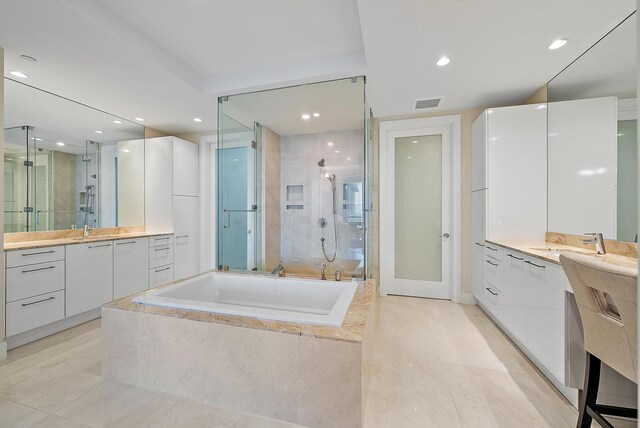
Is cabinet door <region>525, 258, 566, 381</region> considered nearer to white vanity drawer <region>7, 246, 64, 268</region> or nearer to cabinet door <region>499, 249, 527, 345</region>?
cabinet door <region>499, 249, 527, 345</region>

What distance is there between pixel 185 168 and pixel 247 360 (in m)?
3.42

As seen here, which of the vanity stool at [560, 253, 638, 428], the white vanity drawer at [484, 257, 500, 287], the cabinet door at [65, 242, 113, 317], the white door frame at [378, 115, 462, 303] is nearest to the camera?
the vanity stool at [560, 253, 638, 428]

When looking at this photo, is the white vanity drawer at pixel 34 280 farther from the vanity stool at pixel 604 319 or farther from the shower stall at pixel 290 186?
the vanity stool at pixel 604 319

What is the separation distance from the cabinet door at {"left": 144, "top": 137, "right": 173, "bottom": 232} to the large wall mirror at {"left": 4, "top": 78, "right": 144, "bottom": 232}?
83 millimetres

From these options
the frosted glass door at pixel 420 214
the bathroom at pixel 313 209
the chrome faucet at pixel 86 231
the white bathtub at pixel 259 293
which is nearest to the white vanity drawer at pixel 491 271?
the bathroom at pixel 313 209

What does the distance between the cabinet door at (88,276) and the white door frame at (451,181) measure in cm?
313

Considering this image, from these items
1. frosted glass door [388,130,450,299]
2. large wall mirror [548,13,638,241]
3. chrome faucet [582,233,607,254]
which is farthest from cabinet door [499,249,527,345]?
frosted glass door [388,130,450,299]

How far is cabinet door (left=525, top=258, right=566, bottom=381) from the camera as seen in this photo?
60.4 inches

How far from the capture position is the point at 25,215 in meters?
2.53

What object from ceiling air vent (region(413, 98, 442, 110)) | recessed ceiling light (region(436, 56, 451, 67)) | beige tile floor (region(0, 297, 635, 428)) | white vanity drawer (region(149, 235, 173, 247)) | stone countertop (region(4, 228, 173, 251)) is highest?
recessed ceiling light (region(436, 56, 451, 67))

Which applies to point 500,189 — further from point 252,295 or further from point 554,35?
point 252,295

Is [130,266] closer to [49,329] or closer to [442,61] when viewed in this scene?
[49,329]

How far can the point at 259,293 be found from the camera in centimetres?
232

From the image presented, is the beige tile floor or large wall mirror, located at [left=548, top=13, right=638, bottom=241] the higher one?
large wall mirror, located at [left=548, top=13, right=638, bottom=241]
